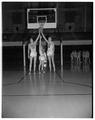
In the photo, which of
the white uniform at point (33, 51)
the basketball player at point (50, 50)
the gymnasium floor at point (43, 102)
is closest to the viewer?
the gymnasium floor at point (43, 102)

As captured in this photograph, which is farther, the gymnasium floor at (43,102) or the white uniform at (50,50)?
the white uniform at (50,50)

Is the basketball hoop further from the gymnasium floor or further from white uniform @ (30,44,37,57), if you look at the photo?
the gymnasium floor

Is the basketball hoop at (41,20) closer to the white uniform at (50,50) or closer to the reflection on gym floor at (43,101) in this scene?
the white uniform at (50,50)

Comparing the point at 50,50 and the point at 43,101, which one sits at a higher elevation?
the point at 50,50

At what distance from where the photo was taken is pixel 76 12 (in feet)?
11.2

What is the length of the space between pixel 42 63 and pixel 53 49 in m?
0.24

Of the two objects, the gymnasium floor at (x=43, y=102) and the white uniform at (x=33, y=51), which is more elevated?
the white uniform at (x=33, y=51)

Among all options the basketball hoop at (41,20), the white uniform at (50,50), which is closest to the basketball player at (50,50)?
the white uniform at (50,50)

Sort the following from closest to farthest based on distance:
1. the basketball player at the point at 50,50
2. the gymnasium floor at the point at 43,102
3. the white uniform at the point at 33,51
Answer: the gymnasium floor at the point at 43,102 < the basketball player at the point at 50,50 < the white uniform at the point at 33,51

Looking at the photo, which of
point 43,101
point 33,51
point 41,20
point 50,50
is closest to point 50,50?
point 50,50

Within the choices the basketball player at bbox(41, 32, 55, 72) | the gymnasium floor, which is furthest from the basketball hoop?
the gymnasium floor

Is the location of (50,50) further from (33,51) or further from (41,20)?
(41,20)

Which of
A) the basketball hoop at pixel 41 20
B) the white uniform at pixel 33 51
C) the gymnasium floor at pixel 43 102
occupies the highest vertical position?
the basketball hoop at pixel 41 20

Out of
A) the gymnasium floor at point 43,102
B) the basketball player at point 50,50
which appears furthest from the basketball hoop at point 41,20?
the gymnasium floor at point 43,102
